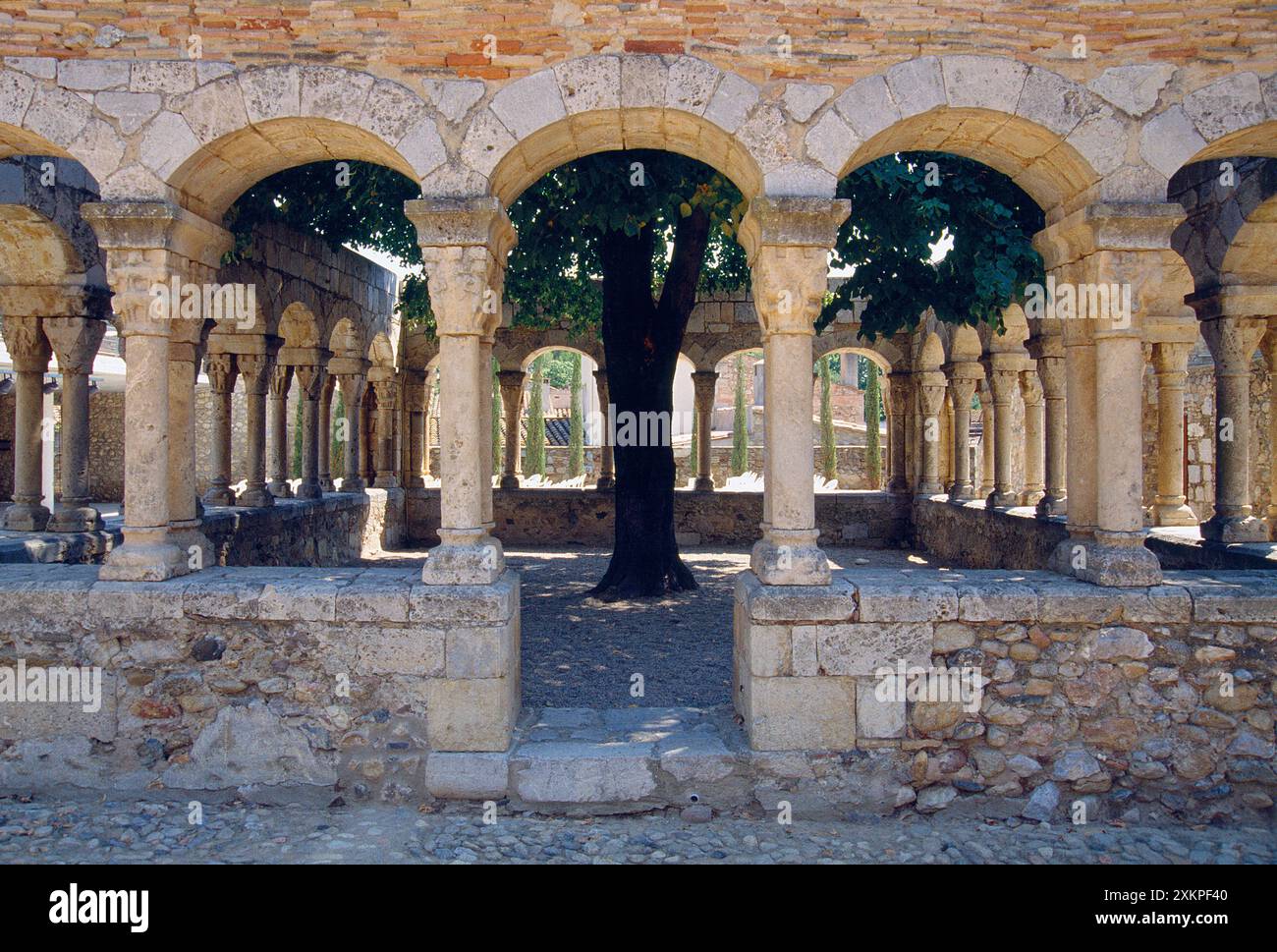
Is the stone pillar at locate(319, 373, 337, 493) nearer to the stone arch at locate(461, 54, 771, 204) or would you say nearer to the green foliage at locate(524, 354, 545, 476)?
the stone arch at locate(461, 54, 771, 204)

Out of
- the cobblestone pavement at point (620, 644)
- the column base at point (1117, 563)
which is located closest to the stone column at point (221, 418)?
the cobblestone pavement at point (620, 644)

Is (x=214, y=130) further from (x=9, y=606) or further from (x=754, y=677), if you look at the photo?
(x=754, y=677)

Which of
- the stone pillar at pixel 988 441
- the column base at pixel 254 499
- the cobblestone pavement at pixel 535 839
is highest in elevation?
the stone pillar at pixel 988 441

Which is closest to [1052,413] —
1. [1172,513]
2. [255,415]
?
[1172,513]

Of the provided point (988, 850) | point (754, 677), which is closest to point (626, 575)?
point (754, 677)

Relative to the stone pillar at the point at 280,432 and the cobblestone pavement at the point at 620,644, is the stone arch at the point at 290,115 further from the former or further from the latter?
the stone pillar at the point at 280,432

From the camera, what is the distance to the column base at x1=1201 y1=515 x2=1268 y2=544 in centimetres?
616

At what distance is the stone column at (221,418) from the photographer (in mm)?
9211

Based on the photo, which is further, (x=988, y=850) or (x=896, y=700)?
(x=896, y=700)

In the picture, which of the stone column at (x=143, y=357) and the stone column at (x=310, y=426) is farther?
the stone column at (x=310, y=426)

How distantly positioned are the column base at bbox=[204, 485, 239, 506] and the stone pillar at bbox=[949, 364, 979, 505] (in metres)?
8.62

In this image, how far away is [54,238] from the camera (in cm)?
662

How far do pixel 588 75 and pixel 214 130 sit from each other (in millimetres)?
1727

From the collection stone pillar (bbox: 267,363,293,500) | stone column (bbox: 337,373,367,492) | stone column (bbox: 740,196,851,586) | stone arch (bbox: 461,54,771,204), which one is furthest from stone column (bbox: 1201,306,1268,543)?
stone column (bbox: 337,373,367,492)
